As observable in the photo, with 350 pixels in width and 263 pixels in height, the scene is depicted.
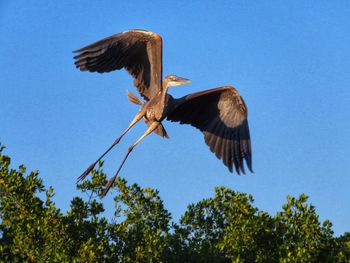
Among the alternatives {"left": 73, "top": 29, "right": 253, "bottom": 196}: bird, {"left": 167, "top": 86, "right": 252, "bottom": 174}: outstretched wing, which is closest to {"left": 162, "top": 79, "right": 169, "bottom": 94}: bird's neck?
{"left": 73, "top": 29, "right": 253, "bottom": 196}: bird

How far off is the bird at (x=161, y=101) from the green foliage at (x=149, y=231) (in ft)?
2.10

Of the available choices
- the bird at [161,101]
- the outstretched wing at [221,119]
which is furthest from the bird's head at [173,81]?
the outstretched wing at [221,119]

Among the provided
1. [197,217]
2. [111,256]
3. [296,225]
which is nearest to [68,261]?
[111,256]

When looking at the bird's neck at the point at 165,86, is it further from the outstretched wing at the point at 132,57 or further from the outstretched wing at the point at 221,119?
the outstretched wing at the point at 221,119

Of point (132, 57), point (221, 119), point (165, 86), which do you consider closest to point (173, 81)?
point (165, 86)

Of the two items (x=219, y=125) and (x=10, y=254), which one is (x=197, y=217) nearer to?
(x=219, y=125)

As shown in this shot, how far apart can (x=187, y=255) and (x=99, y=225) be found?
54.2 inches

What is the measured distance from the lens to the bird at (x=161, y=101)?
38.3ft

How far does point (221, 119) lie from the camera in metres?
12.9

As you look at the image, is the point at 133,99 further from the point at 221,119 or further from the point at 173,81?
the point at 221,119

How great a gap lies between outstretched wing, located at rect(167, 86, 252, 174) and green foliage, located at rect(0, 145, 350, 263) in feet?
1.98

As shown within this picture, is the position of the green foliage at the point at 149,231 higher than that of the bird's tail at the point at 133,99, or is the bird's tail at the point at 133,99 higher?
the bird's tail at the point at 133,99

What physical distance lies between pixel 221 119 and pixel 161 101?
1.29 m

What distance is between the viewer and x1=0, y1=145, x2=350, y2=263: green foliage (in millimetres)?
11148
